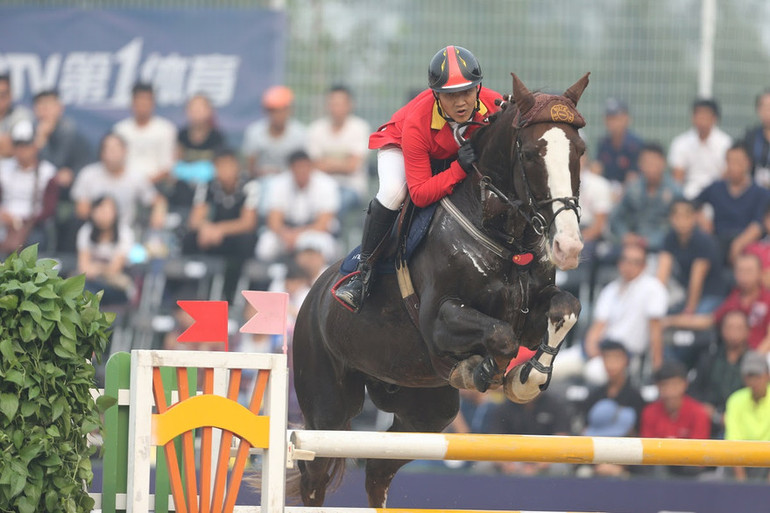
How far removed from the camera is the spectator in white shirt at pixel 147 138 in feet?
39.9

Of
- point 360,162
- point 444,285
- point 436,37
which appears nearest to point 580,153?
point 444,285

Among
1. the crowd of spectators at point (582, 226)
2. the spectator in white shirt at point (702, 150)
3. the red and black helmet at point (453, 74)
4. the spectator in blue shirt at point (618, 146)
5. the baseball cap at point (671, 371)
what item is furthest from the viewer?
the spectator in blue shirt at point (618, 146)

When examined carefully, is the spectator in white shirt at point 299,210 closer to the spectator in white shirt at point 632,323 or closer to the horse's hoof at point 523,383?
the spectator in white shirt at point 632,323

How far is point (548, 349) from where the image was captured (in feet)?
16.7

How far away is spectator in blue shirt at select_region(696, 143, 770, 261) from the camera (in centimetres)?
1059

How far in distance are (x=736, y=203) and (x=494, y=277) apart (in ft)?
20.2

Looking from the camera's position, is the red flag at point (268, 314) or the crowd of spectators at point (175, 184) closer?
the red flag at point (268, 314)

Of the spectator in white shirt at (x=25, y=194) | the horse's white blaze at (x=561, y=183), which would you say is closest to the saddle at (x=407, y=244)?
the horse's white blaze at (x=561, y=183)

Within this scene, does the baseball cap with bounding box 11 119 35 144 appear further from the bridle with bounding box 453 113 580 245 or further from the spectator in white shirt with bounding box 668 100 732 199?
the bridle with bounding box 453 113 580 245

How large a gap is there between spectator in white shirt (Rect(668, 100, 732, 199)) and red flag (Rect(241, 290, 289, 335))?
284 inches

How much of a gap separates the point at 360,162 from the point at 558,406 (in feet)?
11.9

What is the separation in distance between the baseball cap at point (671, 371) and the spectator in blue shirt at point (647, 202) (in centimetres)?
187

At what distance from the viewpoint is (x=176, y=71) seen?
493 inches

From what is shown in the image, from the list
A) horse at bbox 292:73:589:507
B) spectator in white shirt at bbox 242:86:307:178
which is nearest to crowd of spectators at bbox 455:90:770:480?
spectator in white shirt at bbox 242:86:307:178
